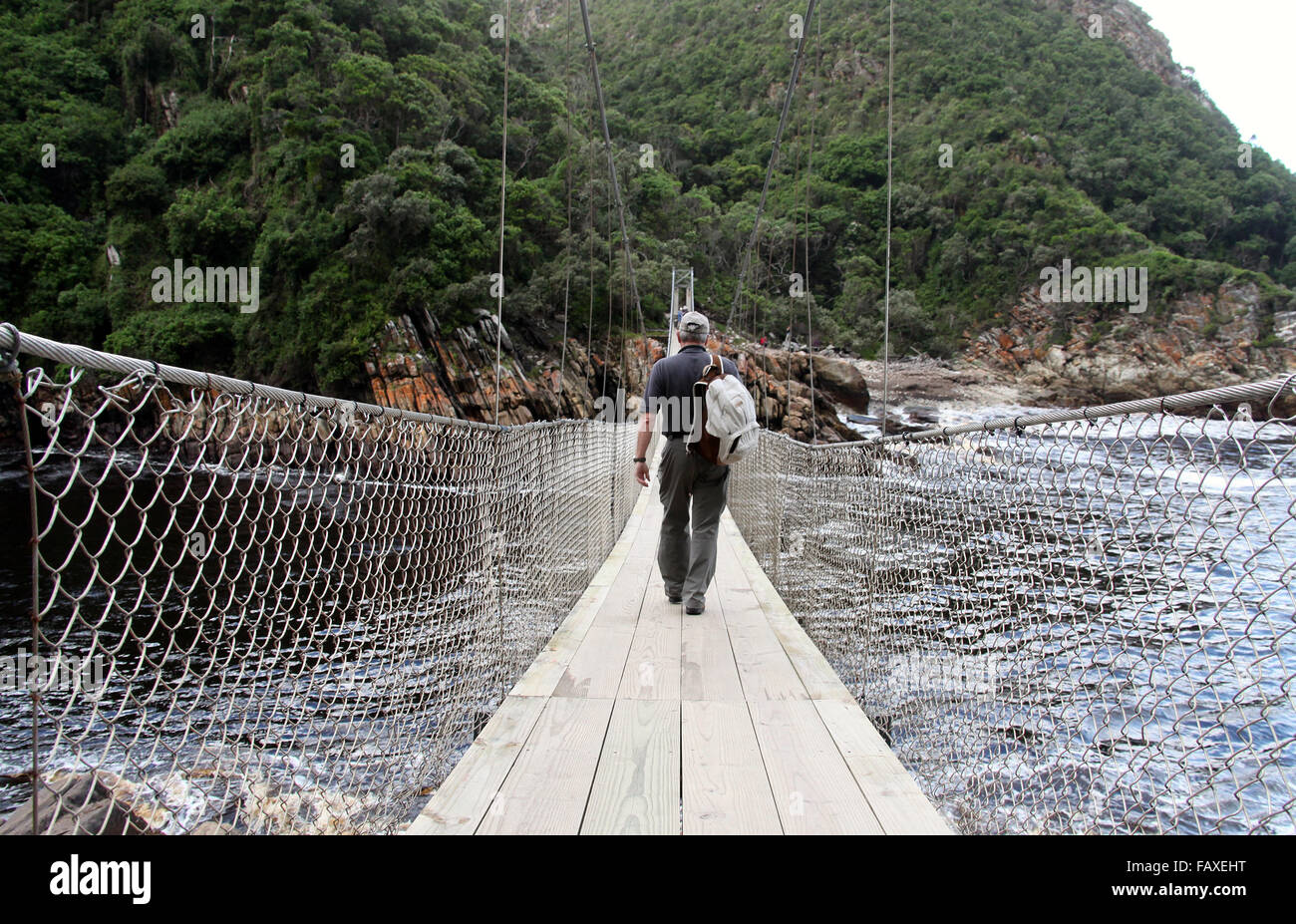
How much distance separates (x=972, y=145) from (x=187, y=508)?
114ft

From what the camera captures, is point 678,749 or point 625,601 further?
point 625,601

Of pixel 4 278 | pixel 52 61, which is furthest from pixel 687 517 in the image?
pixel 52 61

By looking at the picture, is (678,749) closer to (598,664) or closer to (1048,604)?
(598,664)

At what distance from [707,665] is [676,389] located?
35.7 inches

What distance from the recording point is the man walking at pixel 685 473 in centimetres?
239

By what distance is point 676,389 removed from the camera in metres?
2.41

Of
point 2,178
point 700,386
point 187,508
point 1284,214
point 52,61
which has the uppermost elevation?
point 52,61

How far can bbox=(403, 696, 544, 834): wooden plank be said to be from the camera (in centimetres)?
110

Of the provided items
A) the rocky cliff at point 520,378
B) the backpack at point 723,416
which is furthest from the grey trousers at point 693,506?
the rocky cliff at point 520,378

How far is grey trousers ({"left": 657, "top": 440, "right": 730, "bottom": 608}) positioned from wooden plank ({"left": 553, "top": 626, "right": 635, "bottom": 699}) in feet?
1.01

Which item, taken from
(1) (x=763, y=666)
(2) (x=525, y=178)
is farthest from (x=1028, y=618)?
(2) (x=525, y=178)

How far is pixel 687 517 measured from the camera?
2.49 m
